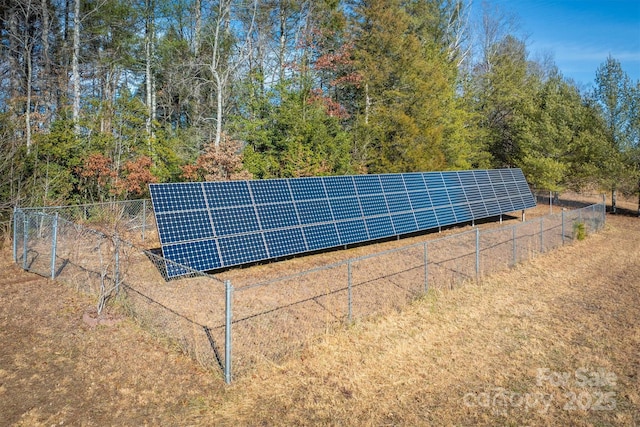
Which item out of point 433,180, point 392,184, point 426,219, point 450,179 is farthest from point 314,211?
point 450,179

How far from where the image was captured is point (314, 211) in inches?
511

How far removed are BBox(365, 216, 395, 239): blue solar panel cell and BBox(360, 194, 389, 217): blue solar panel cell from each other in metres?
0.25

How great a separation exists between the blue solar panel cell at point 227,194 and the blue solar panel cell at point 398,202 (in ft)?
20.1

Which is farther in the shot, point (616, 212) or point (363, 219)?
point (616, 212)

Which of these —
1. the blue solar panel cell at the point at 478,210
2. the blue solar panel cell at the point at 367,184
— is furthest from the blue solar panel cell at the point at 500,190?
the blue solar panel cell at the point at 367,184

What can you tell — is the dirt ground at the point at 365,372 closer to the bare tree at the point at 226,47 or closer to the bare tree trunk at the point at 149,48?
the bare tree trunk at the point at 149,48

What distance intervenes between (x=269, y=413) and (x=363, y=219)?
31.4 ft

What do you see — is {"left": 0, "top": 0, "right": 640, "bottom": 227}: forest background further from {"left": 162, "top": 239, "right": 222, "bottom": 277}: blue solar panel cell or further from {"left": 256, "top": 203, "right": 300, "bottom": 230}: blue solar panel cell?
{"left": 162, "top": 239, "right": 222, "bottom": 277}: blue solar panel cell

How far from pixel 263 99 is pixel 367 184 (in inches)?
420

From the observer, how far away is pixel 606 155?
80.7ft

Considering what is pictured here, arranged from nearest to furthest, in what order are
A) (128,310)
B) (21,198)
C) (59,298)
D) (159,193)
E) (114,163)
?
(128,310), (59,298), (159,193), (21,198), (114,163)

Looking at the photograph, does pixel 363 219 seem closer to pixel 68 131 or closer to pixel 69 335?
pixel 69 335

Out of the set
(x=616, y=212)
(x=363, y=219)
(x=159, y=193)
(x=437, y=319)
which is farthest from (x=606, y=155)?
(x=159, y=193)

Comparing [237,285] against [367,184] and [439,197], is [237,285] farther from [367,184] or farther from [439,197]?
[439,197]
